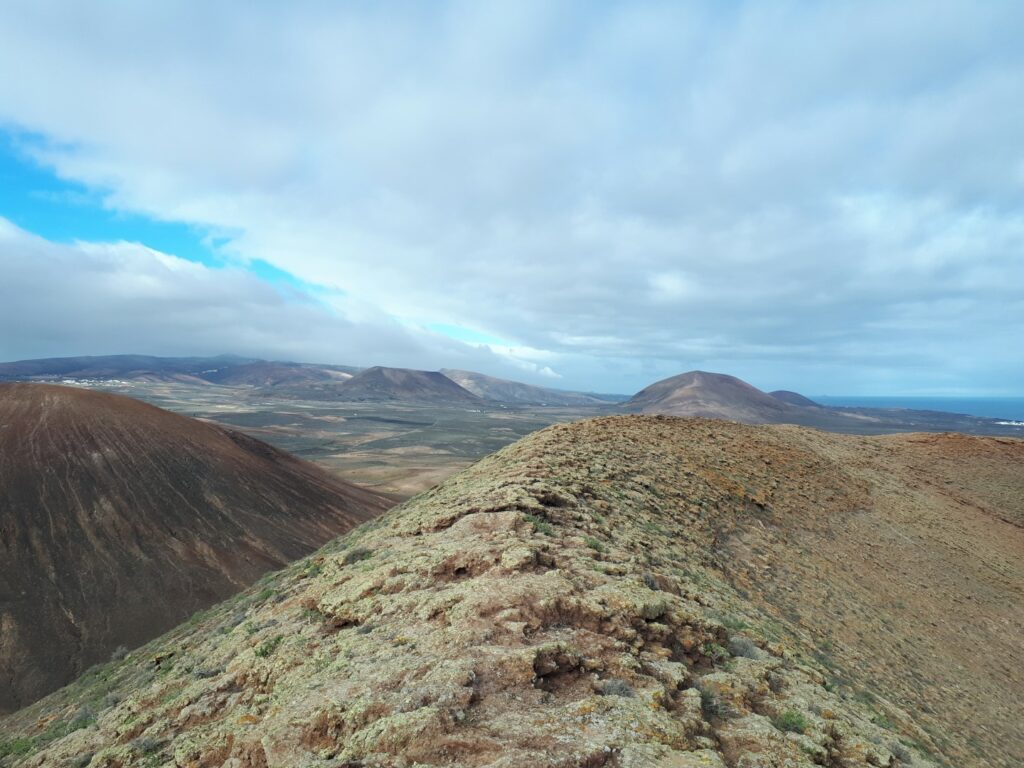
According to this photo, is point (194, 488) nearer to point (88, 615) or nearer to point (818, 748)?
point (88, 615)

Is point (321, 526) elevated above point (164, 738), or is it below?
below

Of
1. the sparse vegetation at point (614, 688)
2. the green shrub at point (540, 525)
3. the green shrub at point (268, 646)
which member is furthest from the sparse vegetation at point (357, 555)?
the sparse vegetation at point (614, 688)

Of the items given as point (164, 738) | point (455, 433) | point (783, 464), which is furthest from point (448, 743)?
point (455, 433)

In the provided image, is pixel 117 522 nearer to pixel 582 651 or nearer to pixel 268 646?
pixel 268 646

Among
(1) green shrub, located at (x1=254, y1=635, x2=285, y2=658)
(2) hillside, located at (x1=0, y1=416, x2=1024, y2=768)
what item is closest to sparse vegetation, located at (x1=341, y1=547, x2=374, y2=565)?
(2) hillside, located at (x1=0, y1=416, x2=1024, y2=768)

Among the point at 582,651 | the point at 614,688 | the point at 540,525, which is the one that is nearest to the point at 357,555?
the point at 540,525
